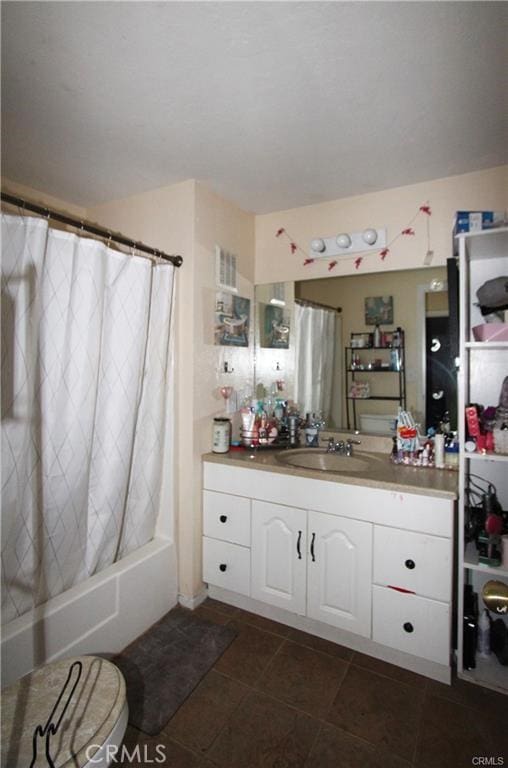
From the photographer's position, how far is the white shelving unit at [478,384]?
4.78ft

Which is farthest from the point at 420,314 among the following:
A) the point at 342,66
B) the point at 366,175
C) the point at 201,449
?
the point at 201,449

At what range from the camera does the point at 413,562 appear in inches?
58.9

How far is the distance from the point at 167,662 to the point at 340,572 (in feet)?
2.79

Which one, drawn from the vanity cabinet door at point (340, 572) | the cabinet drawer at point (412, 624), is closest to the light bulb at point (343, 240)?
the vanity cabinet door at point (340, 572)

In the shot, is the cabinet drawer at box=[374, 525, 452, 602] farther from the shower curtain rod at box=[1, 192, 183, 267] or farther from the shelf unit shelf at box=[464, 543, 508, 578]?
the shower curtain rod at box=[1, 192, 183, 267]

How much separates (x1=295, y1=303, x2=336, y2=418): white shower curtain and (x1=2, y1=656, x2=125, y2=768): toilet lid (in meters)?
1.61

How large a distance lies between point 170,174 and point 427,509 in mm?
1939

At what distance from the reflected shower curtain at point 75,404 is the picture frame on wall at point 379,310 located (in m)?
1.09

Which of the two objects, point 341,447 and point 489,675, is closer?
point 489,675

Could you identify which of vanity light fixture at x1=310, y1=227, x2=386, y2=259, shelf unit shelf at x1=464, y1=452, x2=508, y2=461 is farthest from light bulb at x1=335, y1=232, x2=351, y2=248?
shelf unit shelf at x1=464, y1=452, x2=508, y2=461

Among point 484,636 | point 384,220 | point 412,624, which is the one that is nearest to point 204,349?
point 384,220

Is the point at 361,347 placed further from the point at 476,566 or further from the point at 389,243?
the point at 476,566

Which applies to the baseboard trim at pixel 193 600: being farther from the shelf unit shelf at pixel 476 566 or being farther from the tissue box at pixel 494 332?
the tissue box at pixel 494 332

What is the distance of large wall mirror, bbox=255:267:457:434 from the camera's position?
189 centimetres
